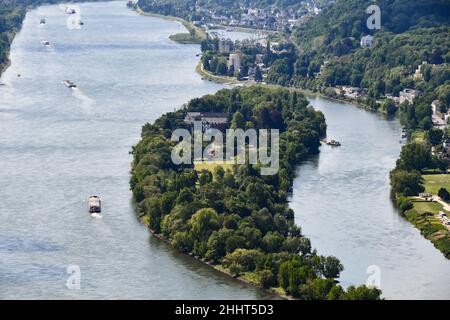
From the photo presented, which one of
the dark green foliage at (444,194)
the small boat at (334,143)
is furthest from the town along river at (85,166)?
the dark green foliage at (444,194)

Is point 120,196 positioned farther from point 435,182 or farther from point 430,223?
point 435,182

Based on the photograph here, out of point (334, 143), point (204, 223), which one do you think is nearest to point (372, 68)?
point (334, 143)

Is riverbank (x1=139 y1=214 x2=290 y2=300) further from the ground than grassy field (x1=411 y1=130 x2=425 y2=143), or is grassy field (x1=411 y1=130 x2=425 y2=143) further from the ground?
riverbank (x1=139 y1=214 x2=290 y2=300)

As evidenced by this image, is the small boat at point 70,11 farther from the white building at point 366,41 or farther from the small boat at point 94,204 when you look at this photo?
the small boat at point 94,204

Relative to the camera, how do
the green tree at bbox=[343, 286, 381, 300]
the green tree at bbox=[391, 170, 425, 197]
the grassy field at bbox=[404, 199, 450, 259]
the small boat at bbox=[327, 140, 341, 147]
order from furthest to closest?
1. the small boat at bbox=[327, 140, 341, 147]
2. the green tree at bbox=[391, 170, 425, 197]
3. the grassy field at bbox=[404, 199, 450, 259]
4. the green tree at bbox=[343, 286, 381, 300]

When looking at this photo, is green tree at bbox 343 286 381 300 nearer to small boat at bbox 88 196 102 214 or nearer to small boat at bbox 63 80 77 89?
small boat at bbox 88 196 102 214

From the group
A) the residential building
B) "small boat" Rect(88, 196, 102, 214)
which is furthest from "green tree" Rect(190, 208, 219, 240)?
the residential building
